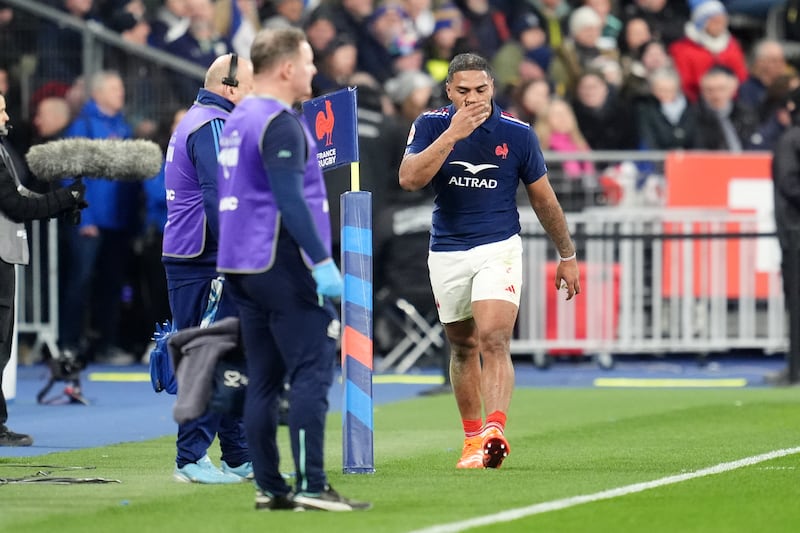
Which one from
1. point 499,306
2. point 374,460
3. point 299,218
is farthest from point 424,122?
point 299,218

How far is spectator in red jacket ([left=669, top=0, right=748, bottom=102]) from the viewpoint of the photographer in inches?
876

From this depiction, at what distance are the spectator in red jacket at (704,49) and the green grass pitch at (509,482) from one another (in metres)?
8.97

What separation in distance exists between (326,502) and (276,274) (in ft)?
3.57

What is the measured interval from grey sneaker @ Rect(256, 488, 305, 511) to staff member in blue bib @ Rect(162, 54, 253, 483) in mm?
1361

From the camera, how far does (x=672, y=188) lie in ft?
60.7

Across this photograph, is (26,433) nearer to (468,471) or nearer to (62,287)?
(468,471)

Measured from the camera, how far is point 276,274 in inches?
308

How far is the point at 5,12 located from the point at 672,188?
288 inches

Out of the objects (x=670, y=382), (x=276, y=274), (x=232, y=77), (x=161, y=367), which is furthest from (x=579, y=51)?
(x=276, y=274)

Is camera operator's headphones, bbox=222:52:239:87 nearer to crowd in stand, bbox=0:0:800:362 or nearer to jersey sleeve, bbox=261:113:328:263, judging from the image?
jersey sleeve, bbox=261:113:328:263

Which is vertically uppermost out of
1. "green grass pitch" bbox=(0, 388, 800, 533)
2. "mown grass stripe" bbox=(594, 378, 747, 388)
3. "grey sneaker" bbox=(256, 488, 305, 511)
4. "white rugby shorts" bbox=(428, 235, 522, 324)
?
"white rugby shorts" bbox=(428, 235, 522, 324)

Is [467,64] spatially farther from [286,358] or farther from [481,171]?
[286,358]

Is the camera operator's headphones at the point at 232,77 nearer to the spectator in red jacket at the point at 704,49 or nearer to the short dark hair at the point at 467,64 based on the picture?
the short dark hair at the point at 467,64

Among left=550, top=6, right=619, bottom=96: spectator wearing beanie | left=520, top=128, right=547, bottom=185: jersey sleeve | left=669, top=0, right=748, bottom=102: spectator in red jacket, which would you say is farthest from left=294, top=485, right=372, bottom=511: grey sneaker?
left=669, top=0, right=748, bottom=102: spectator in red jacket
